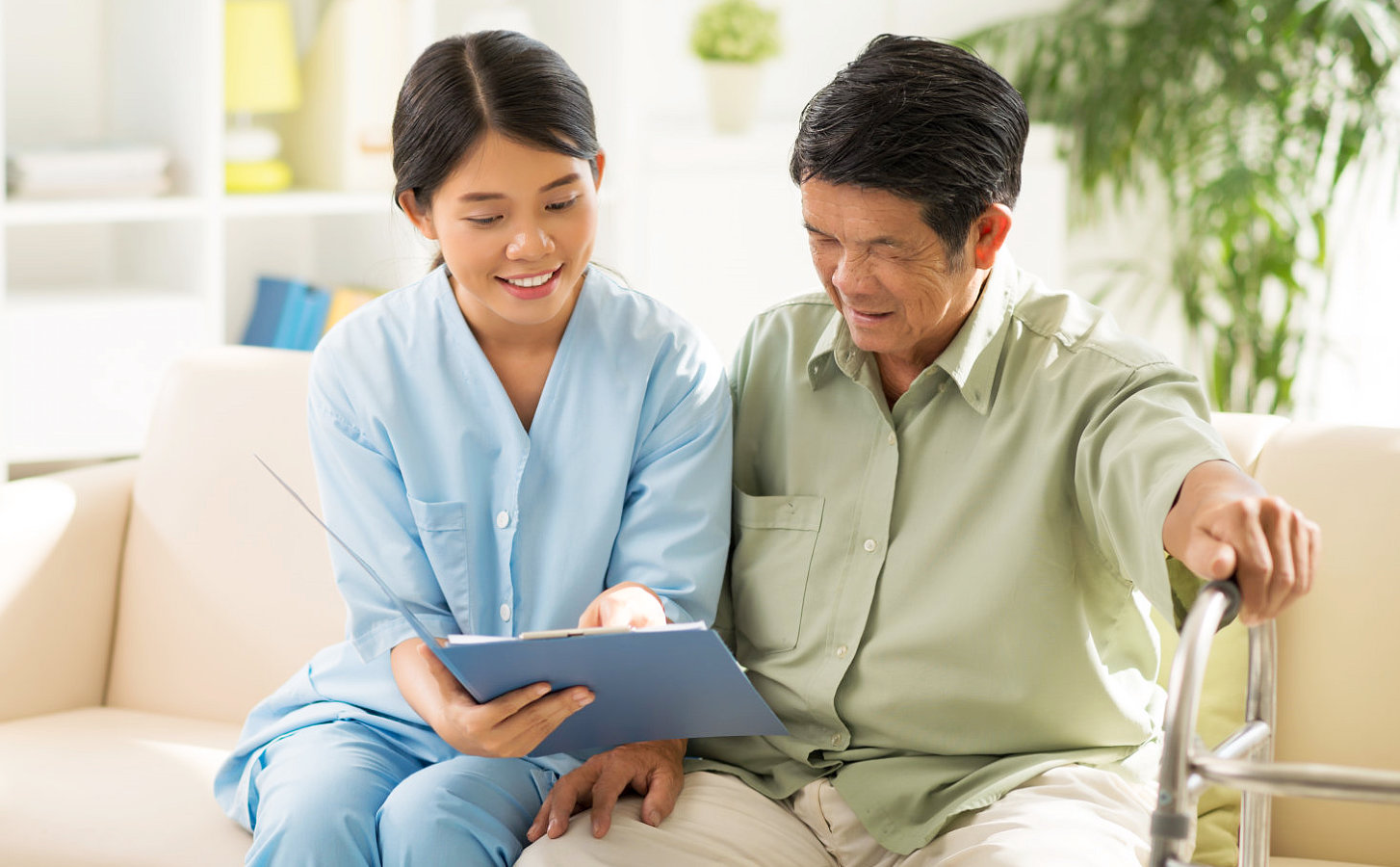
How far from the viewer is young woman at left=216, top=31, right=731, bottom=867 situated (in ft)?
4.79

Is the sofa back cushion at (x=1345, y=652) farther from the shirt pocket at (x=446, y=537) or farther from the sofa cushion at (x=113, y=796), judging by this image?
the sofa cushion at (x=113, y=796)

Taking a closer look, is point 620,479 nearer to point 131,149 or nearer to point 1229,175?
point 131,149

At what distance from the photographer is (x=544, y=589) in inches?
60.8

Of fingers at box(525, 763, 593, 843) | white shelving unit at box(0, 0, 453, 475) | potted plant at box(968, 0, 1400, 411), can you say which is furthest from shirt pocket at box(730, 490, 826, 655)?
potted plant at box(968, 0, 1400, 411)

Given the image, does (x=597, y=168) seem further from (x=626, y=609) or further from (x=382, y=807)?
(x=382, y=807)

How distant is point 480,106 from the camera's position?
1.46 metres

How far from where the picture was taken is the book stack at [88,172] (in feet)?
8.40

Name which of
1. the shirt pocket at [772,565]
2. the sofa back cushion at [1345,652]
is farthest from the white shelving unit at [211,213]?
the sofa back cushion at [1345,652]

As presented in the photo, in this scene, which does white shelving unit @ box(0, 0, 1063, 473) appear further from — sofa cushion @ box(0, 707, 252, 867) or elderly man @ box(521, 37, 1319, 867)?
elderly man @ box(521, 37, 1319, 867)

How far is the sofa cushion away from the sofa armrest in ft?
0.20

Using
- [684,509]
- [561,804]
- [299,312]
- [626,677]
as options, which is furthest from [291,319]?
[626,677]

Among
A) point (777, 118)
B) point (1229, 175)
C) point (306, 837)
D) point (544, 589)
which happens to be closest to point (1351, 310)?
point (1229, 175)

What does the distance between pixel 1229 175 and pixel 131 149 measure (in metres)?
2.25

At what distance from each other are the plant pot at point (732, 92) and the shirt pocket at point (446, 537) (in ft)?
6.46
